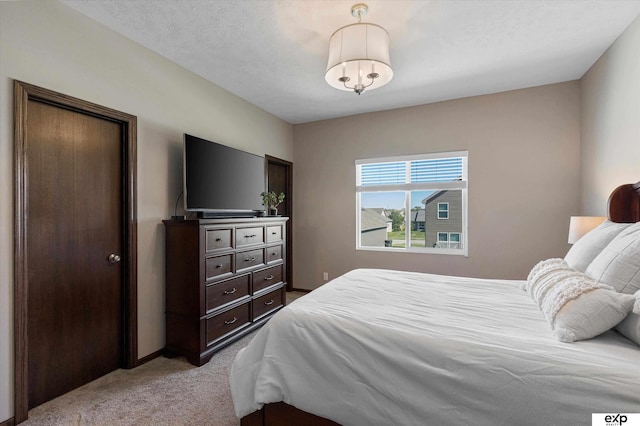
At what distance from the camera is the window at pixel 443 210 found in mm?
3945

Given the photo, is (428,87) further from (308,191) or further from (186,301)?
(186,301)

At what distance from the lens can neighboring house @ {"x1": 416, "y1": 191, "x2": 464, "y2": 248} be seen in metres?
3.89

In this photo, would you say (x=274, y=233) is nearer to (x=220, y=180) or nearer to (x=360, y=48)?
(x=220, y=180)

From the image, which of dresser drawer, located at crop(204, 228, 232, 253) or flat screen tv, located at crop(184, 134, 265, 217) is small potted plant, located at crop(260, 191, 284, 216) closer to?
flat screen tv, located at crop(184, 134, 265, 217)

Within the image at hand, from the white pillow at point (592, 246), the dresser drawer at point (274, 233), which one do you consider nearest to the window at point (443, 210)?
the white pillow at point (592, 246)

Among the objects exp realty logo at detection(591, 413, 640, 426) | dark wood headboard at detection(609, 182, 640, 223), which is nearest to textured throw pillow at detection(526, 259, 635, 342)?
exp realty logo at detection(591, 413, 640, 426)

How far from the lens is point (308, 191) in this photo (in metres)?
4.71

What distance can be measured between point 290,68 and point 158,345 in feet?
9.54

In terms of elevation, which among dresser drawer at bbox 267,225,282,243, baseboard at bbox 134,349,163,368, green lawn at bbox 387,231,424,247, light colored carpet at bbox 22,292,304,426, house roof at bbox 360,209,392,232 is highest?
house roof at bbox 360,209,392,232

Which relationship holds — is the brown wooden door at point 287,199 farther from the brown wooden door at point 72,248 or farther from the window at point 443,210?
the brown wooden door at point 72,248

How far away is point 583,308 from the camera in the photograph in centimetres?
124

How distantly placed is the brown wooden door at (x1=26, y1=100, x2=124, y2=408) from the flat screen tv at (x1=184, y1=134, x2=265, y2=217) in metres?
0.55

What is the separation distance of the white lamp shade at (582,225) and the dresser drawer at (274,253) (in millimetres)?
2934

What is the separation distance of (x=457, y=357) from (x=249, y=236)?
232 centimetres
